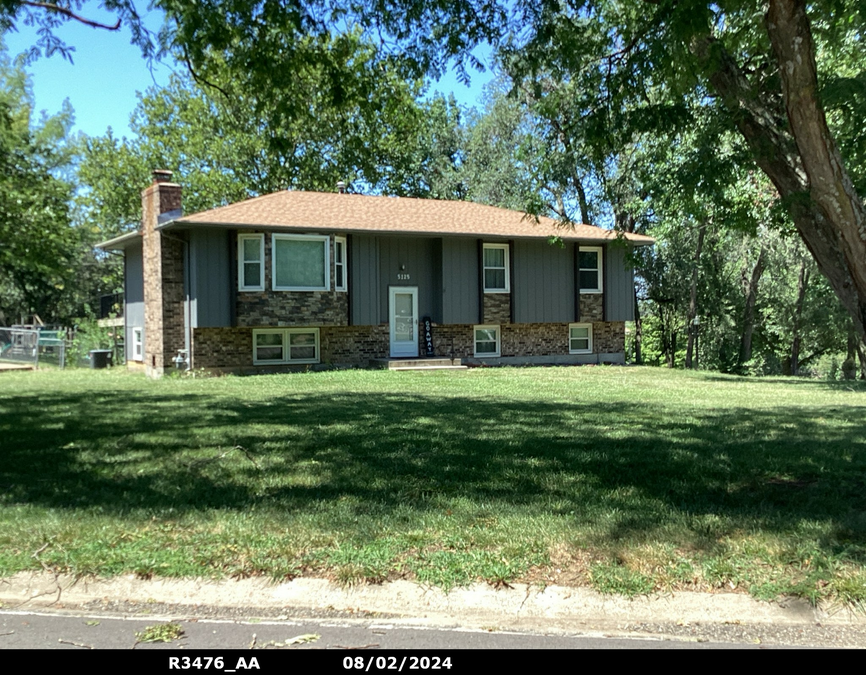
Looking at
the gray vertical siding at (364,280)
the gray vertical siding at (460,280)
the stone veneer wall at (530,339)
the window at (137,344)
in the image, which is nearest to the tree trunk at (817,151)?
the gray vertical siding at (364,280)

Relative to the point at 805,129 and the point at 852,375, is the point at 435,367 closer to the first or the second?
the point at 805,129

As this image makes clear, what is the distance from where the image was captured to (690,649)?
13.2 ft

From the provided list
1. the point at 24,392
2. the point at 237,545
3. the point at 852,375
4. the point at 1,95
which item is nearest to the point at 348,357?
the point at 24,392

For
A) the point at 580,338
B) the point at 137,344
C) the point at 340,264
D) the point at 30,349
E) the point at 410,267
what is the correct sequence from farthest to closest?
1. the point at 580,338
2. the point at 137,344
3. the point at 30,349
4. the point at 410,267
5. the point at 340,264

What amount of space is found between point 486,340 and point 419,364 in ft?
11.6

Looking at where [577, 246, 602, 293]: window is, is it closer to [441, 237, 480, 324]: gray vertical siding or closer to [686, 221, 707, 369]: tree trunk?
[441, 237, 480, 324]: gray vertical siding

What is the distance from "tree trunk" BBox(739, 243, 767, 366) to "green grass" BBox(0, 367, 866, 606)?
20052 mm

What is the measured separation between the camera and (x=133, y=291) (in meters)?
27.0

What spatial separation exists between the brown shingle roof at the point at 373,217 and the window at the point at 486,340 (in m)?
3.29

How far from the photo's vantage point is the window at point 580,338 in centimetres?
2748

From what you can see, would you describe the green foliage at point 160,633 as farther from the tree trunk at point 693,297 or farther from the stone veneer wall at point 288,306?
the tree trunk at point 693,297

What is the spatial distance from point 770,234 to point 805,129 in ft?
82.5

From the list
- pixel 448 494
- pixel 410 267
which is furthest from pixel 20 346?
pixel 448 494

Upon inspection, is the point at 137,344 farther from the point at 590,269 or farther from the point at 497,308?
the point at 590,269
